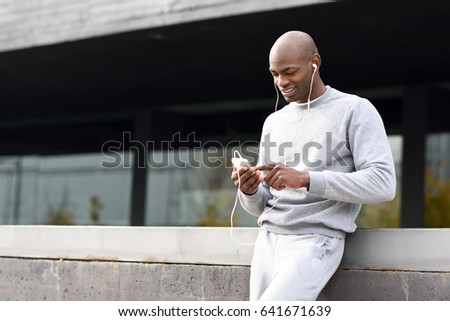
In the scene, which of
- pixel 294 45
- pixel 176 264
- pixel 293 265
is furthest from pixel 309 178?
pixel 176 264

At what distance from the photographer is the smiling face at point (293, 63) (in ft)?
11.5

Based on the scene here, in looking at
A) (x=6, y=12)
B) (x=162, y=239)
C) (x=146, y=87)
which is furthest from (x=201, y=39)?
(x=162, y=239)

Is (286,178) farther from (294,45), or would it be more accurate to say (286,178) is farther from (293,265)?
(294,45)

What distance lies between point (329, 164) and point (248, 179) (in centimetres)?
37

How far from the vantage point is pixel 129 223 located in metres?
17.7

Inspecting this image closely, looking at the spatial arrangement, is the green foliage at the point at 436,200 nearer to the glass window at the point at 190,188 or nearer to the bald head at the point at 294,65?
the glass window at the point at 190,188

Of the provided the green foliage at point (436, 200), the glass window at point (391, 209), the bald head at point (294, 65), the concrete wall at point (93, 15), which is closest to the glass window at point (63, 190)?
the glass window at point (391, 209)

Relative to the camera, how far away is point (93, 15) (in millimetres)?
11133

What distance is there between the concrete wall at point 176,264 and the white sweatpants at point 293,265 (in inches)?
14.0

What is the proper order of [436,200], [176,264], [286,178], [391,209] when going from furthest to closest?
1. [391,209]
2. [436,200]
3. [176,264]
4. [286,178]

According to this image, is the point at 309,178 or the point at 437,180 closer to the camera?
the point at 309,178

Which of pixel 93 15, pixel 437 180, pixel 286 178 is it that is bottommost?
pixel 286 178
